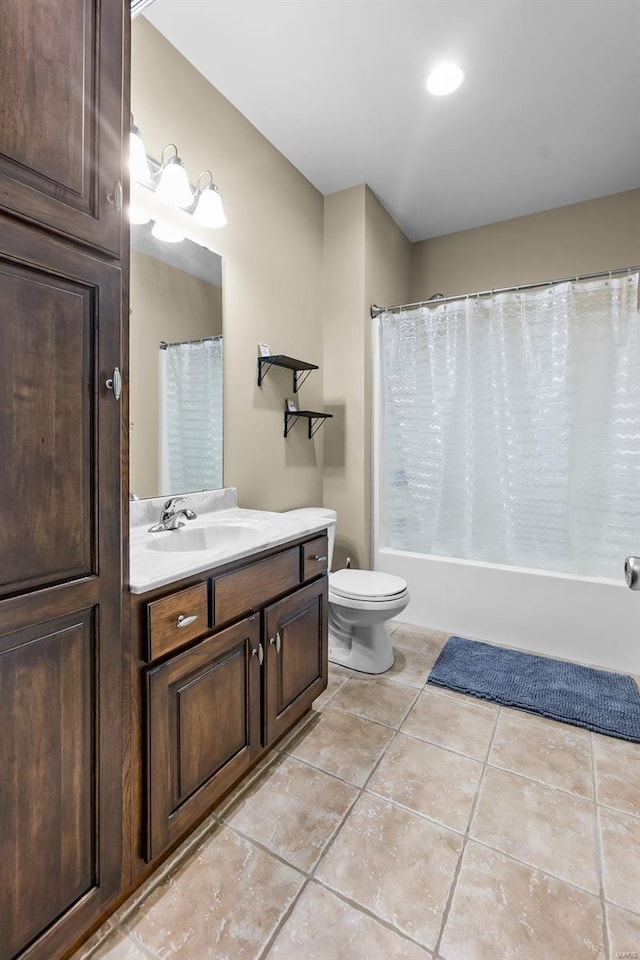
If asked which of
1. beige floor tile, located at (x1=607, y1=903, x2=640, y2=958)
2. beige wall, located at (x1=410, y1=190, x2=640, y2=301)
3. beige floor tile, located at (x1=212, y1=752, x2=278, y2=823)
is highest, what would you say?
beige wall, located at (x1=410, y1=190, x2=640, y2=301)

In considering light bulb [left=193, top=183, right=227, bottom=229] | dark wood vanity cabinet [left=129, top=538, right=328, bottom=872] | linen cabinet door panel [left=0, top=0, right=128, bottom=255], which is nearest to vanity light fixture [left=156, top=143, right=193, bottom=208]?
light bulb [left=193, top=183, right=227, bottom=229]

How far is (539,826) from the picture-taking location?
1.35m

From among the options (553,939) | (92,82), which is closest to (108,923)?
(553,939)

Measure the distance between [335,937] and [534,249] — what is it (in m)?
3.67

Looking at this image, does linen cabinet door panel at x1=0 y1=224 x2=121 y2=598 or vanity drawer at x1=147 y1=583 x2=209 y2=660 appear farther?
vanity drawer at x1=147 y1=583 x2=209 y2=660

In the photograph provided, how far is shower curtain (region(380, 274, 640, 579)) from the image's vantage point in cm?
233

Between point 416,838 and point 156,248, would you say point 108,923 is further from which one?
point 156,248

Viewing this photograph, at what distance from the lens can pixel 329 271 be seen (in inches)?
113

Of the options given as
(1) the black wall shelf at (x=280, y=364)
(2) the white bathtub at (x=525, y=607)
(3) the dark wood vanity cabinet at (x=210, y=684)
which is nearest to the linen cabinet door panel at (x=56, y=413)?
(3) the dark wood vanity cabinet at (x=210, y=684)

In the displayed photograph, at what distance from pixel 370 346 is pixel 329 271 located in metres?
0.55

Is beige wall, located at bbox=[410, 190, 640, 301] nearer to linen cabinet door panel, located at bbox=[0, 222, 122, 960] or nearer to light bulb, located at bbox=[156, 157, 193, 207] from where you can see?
light bulb, located at bbox=[156, 157, 193, 207]

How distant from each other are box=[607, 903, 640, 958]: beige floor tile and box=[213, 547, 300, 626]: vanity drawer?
3.84 ft

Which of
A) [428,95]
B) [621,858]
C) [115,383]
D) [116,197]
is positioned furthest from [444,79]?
[621,858]

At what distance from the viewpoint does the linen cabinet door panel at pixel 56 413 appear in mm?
796
